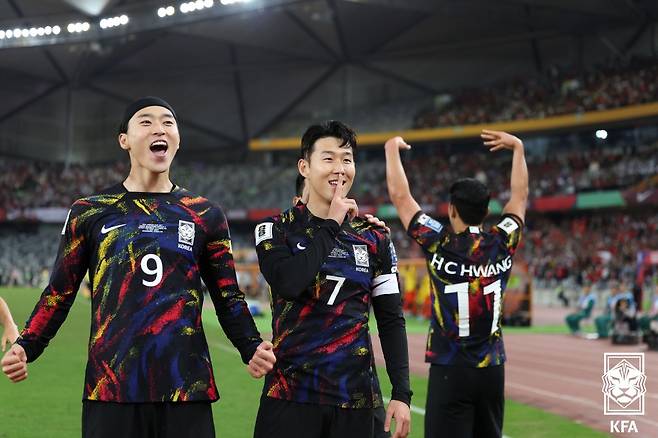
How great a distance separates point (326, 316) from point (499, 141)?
193cm

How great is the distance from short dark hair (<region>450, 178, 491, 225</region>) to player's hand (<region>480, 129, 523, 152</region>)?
278 mm

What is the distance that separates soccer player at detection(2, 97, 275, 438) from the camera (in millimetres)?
3508

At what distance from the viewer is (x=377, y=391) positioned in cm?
395

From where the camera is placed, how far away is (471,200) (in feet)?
16.7

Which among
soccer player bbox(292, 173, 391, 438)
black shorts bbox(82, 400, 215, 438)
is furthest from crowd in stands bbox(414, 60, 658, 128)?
black shorts bbox(82, 400, 215, 438)

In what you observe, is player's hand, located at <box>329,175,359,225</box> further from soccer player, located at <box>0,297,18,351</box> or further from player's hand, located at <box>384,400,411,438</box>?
soccer player, located at <box>0,297,18,351</box>

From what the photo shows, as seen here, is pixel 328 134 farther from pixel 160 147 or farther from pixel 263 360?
pixel 263 360

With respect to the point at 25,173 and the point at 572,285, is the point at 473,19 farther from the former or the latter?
the point at 25,173

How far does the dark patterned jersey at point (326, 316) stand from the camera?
3.74m

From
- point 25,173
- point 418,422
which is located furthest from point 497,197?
point 418,422

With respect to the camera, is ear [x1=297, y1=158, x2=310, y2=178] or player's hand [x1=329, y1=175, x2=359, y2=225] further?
ear [x1=297, y1=158, x2=310, y2=178]

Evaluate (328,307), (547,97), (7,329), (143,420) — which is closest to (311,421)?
(328,307)

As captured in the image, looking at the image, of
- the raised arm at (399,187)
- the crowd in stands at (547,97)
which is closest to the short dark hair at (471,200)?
the raised arm at (399,187)

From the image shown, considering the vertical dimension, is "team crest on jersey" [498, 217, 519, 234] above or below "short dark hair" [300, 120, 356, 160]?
below
